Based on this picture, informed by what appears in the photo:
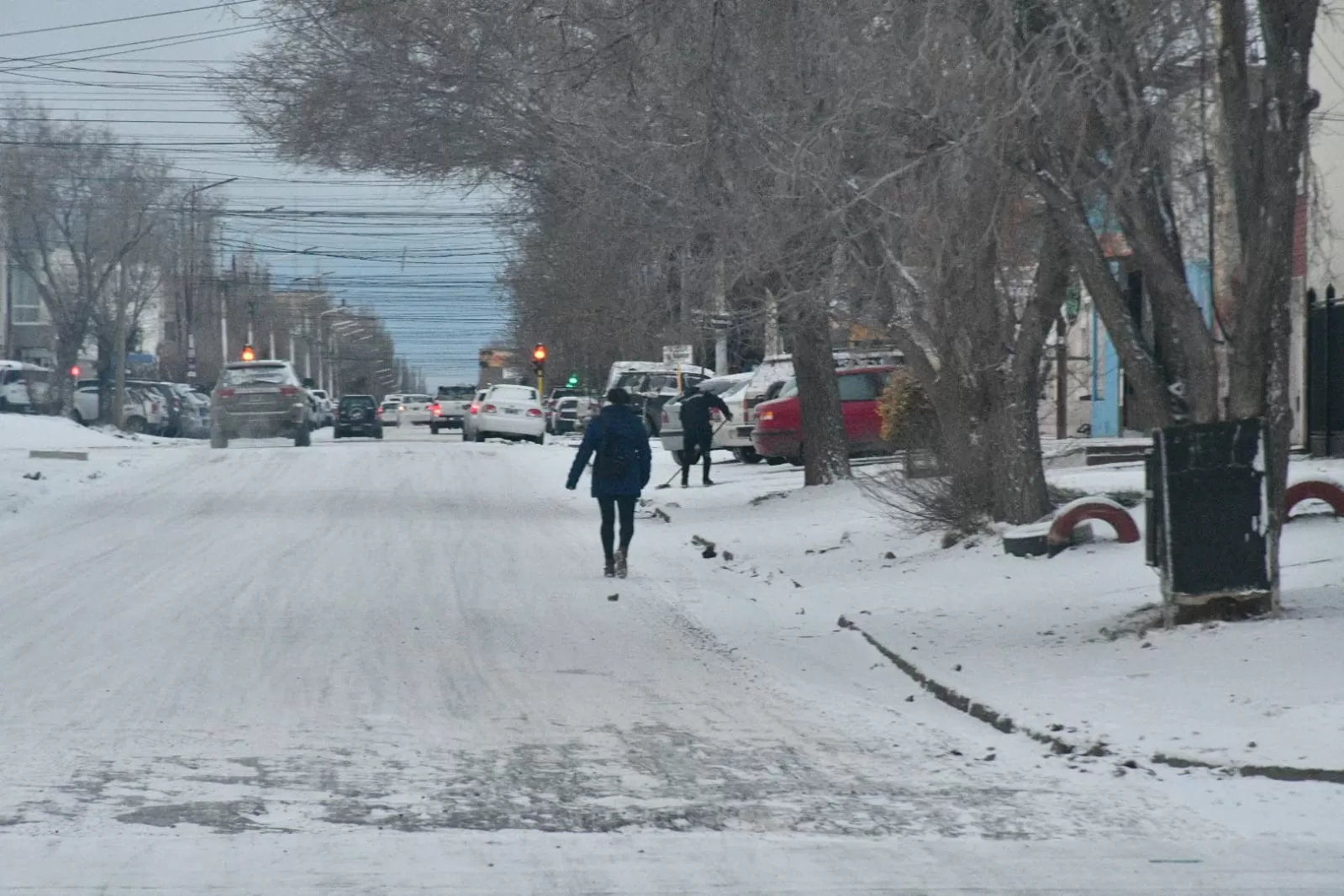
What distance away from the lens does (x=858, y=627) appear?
12328mm

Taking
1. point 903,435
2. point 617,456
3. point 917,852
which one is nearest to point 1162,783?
point 917,852

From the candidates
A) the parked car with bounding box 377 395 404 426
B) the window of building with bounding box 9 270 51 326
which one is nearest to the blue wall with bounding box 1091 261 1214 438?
the parked car with bounding box 377 395 404 426

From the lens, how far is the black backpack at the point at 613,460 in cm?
1586

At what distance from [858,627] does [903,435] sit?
24.6 ft

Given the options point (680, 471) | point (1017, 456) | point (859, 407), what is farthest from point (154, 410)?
point (1017, 456)

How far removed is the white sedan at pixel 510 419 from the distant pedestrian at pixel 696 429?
1725cm

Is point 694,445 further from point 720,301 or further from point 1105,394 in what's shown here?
point 1105,394

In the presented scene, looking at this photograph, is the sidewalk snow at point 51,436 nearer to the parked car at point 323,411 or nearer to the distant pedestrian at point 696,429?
the distant pedestrian at point 696,429

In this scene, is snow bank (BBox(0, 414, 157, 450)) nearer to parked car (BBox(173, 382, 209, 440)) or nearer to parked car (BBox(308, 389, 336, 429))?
parked car (BBox(173, 382, 209, 440))

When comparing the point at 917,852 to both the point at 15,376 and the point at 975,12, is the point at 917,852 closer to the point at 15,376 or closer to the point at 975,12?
the point at 975,12

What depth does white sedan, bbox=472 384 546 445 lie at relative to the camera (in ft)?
145

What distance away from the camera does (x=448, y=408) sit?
66.1 m

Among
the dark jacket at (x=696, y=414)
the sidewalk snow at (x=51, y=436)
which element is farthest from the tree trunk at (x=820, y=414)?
the sidewalk snow at (x=51, y=436)

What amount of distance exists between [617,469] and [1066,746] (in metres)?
8.20
